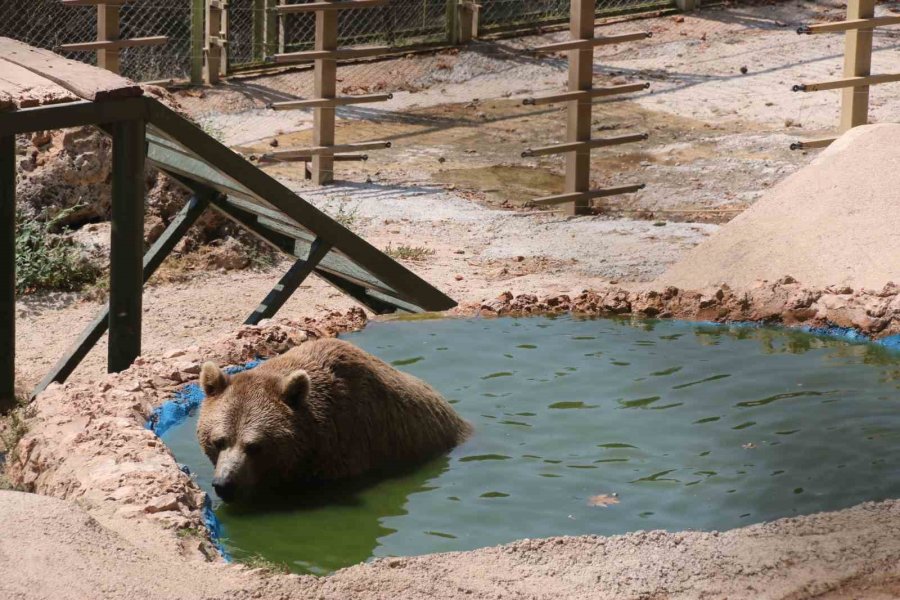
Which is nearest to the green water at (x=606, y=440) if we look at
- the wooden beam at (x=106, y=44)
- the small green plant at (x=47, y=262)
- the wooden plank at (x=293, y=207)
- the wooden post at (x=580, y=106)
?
the wooden plank at (x=293, y=207)

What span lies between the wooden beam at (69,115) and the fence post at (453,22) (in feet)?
42.1

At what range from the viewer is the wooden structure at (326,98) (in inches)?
553

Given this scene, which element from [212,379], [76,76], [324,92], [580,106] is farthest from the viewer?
[324,92]

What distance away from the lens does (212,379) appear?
20.6 ft

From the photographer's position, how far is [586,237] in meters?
12.5

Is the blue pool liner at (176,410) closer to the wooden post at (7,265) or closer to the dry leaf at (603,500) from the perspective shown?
the wooden post at (7,265)

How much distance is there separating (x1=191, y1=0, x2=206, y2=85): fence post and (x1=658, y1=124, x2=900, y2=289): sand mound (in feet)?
31.4

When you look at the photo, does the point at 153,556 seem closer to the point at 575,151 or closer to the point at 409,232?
the point at 409,232

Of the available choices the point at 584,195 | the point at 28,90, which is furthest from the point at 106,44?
the point at 28,90

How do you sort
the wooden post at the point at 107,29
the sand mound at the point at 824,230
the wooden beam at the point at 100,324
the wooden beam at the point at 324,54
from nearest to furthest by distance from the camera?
the wooden beam at the point at 100,324 → the sand mound at the point at 824,230 → the wooden beam at the point at 324,54 → the wooden post at the point at 107,29

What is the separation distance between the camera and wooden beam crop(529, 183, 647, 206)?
522 inches

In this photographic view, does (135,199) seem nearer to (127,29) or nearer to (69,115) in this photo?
(69,115)

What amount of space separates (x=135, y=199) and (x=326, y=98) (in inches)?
285

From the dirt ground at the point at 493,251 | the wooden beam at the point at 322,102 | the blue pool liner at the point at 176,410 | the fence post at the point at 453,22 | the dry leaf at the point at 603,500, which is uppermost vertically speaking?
the fence post at the point at 453,22
